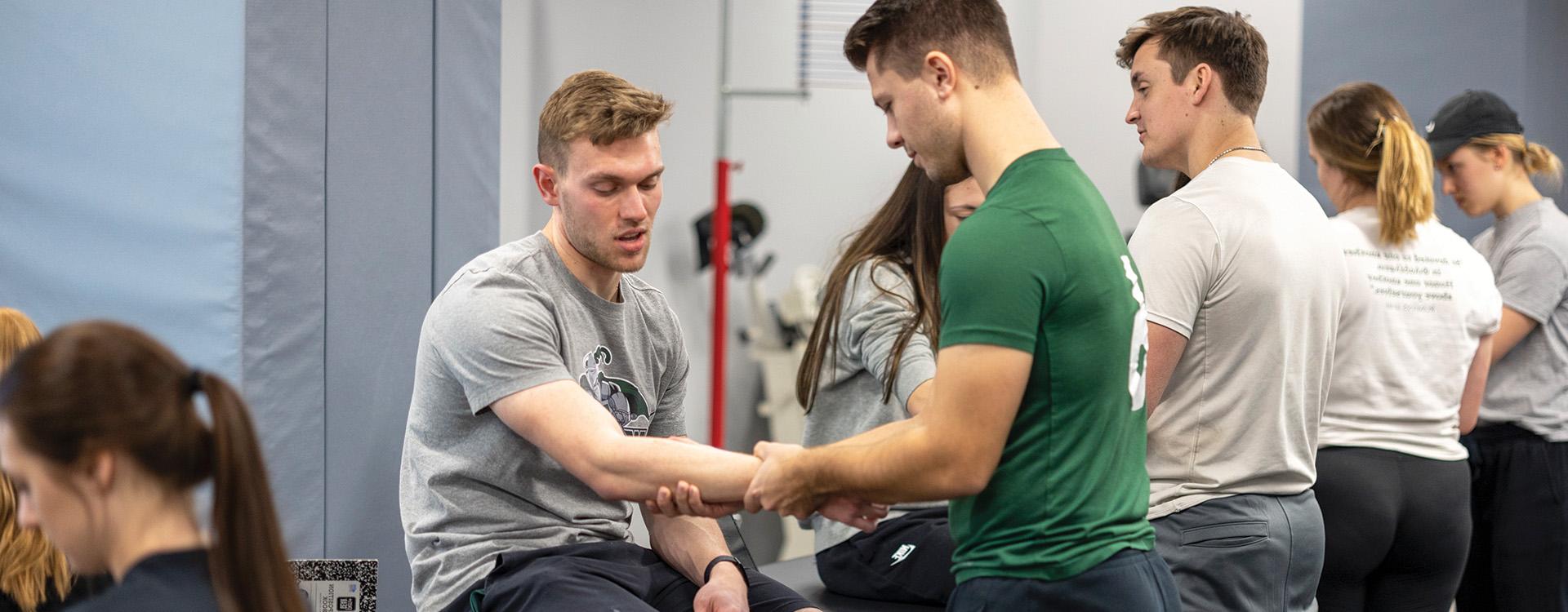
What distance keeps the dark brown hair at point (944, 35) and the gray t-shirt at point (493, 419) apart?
654 millimetres

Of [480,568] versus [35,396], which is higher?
[35,396]

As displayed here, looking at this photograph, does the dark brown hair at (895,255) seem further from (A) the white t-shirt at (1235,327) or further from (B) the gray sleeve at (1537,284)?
(B) the gray sleeve at (1537,284)

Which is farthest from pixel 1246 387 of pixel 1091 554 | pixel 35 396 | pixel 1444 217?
pixel 1444 217

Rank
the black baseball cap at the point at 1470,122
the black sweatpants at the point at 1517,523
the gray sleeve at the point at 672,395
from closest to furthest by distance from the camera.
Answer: the gray sleeve at the point at 672,395
the black sweatpants at the point at 1517,523
the black baseball cap at the point at 1470,122

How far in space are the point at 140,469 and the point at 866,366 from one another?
1.43m

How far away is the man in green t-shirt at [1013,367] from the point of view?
1.32 metres

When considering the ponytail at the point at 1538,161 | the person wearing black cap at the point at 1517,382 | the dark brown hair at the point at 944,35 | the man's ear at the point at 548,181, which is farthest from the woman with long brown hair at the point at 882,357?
the ponytail at the point at 1538,161

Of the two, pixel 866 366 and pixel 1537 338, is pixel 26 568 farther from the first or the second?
pixel 1537 338

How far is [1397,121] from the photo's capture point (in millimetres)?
2477

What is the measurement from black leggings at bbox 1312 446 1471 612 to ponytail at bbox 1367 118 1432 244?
44 centimetres

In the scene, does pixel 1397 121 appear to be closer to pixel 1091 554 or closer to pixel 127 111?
pixel 1091 554

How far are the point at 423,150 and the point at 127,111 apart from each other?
54 centimetres

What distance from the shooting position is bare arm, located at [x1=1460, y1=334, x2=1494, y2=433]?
105 inches

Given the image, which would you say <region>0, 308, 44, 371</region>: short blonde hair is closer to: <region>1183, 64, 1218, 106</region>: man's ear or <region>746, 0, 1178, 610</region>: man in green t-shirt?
<region>746, 0, 1178, 610</region>: man in green t-shirt
